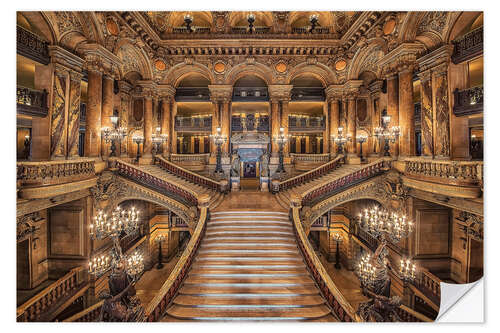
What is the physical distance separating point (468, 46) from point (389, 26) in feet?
11.5

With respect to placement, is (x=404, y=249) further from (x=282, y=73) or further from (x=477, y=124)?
(x=282, y=73)

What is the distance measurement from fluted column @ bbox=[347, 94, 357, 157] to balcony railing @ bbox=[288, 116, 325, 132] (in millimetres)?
2973

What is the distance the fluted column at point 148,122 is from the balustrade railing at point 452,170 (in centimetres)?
1398

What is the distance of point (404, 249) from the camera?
8.69 m

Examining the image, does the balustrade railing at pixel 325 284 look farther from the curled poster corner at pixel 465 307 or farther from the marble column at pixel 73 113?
the marble column at pixel 73 113

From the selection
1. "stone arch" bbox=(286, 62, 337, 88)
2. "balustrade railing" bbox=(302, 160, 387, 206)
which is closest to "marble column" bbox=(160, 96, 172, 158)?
"stone arch" bbox=(286, 62, 337, 88)

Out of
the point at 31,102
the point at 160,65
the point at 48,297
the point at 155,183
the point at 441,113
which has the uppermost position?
the point at 160,65

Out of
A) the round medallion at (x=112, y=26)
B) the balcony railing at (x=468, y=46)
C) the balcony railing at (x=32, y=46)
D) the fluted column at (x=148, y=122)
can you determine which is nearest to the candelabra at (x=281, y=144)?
the balcony railing at (x=468, y=46)

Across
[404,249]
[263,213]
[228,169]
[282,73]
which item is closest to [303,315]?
[263,213]

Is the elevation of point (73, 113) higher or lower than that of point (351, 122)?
lower

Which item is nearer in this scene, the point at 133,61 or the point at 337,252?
the point at 133,61

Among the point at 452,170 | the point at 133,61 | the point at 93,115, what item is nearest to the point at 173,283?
the point at 93,115

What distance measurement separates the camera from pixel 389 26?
31.6ft

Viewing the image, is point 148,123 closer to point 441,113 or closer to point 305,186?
point 305,186
